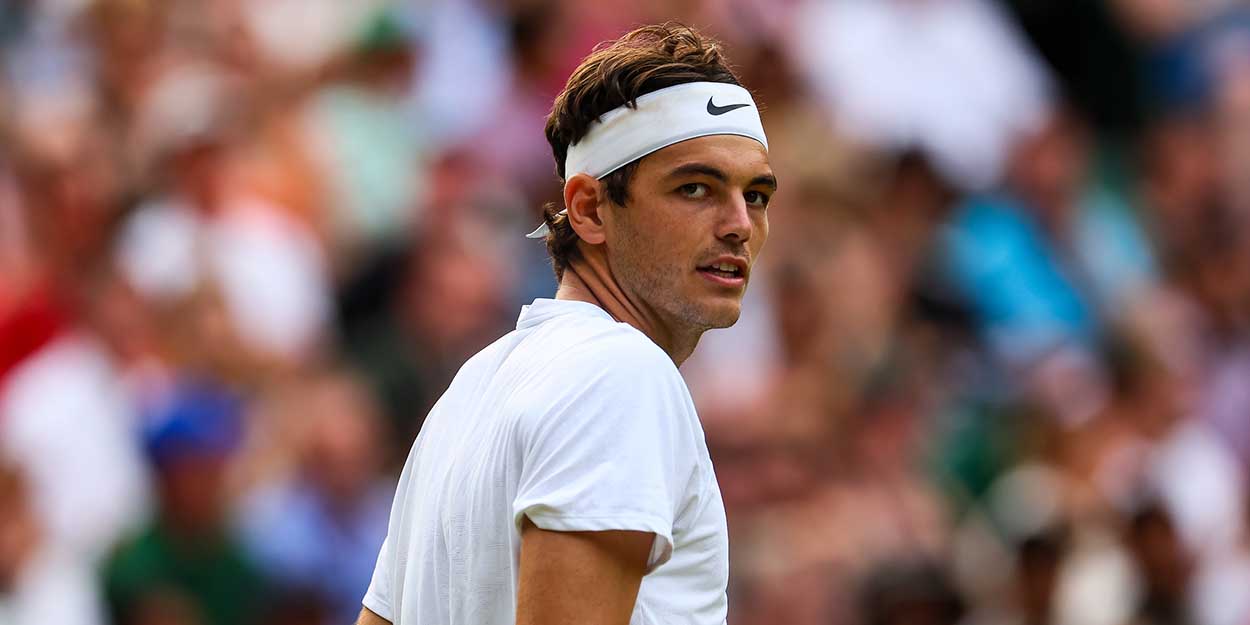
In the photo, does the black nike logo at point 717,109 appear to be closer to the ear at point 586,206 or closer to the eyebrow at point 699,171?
the eyebrow at point 699,171

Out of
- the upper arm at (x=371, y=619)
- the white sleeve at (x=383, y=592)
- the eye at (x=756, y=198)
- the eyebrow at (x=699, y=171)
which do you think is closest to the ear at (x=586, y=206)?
the eyebrow at (x=699, y=171)

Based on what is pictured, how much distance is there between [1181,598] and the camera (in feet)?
24.9

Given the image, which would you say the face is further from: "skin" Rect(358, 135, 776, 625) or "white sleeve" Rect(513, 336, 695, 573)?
"white sleeve" Rect(513, 336, 695, 573)

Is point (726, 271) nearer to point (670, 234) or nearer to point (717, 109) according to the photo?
point (670, 234)

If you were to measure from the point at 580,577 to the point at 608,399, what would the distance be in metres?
0.26

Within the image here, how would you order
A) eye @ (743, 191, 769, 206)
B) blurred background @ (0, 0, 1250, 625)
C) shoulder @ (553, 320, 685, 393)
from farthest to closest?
blurred background @ (0, 0, 1250, 625) → eye @ (743, 191, 769, 206) → shoulder @ (553, 320, 685, 393)

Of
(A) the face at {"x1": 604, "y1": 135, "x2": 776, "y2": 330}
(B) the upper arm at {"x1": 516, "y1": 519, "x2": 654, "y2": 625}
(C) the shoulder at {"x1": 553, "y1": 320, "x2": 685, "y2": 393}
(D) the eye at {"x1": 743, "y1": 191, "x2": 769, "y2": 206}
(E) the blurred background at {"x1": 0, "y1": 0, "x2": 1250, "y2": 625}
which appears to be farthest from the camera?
(E) the blurred background at {"x1": 0, "y1": 0, "x2": 1250, "y2": 625}

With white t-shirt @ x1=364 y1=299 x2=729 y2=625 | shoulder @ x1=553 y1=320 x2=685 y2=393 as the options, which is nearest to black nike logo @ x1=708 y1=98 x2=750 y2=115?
white t-shirt @ x1=364 y1=299 x2=729 y2=625

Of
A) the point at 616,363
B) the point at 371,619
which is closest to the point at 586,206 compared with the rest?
the point at 616,363

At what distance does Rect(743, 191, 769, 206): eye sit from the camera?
3404 millimetres

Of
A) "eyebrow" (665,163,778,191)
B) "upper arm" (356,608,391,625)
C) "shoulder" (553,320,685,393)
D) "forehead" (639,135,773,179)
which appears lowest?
"upper arm" (356,608,391,625)

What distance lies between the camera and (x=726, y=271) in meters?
3.33

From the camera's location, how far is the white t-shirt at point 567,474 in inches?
110

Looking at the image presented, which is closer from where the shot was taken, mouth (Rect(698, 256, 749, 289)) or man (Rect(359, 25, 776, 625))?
man (Rect(359, 25, 776, 625))
